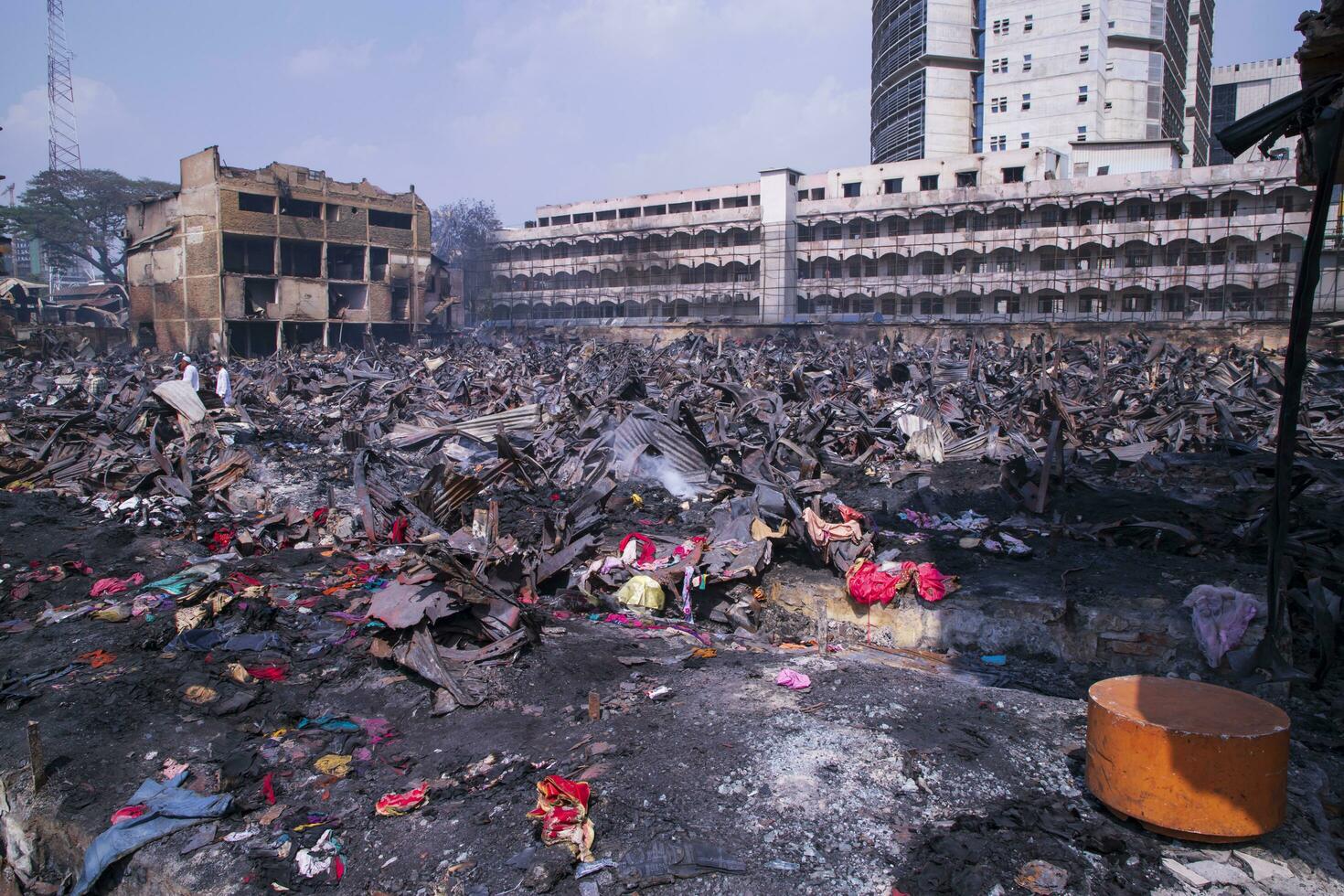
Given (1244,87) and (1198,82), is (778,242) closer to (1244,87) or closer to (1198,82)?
(1198,82)

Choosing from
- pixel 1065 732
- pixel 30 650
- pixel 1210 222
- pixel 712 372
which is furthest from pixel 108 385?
pixel 1210 222

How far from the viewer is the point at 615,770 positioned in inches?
134

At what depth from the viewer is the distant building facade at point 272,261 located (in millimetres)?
30578

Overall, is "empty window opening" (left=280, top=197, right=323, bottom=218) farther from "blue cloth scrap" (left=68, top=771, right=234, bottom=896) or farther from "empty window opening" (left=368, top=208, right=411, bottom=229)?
"blue cloth scrap" (left=68, top=771, right=234, bottom=896)

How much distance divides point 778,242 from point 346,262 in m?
21.7

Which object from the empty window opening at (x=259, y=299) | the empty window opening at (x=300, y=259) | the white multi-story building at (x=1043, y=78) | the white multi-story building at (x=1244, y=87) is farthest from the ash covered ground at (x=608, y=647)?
the white multi-story building at (x=1244, y=87)

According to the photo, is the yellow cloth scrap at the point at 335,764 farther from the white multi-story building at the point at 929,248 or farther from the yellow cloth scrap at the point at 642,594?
the white multi-story building at the point at 929,248

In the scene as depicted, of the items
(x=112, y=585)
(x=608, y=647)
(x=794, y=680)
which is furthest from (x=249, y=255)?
(x=794, y=680)

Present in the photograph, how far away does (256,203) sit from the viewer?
104 ft

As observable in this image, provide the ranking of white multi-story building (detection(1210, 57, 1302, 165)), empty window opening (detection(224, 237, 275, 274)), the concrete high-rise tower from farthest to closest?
white multi-story building (detection(1210, 57, 1302, 165)) < the concrete high-rise tower < empty window opening (detection(224, 237, 275, 274))

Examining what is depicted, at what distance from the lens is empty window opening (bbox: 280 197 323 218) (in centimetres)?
3325

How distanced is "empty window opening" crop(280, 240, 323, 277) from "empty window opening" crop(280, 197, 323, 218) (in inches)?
47.8

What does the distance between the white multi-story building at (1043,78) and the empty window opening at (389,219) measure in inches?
1219

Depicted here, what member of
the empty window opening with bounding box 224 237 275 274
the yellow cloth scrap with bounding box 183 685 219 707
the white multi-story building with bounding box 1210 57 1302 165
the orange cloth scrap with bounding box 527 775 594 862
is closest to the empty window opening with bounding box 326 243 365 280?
the empty window opening with bounding box 224 237 275 274
